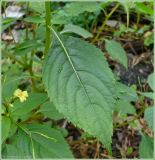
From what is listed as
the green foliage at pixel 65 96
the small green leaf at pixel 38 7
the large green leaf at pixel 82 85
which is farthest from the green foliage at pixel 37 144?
the small green leaf at pixel 38 7

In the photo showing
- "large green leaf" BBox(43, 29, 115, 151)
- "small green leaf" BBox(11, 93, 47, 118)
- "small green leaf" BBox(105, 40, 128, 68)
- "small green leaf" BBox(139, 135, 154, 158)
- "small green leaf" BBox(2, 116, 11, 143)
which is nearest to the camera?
"large green leaf" BBox(43, 29, 115, 151)

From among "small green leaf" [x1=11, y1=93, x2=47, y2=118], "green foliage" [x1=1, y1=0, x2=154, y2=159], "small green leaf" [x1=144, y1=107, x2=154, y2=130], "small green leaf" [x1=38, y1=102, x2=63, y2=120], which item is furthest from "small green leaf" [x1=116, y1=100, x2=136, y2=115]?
"small green leaf" [x1=11, y1=93, x2=47, y2=118]

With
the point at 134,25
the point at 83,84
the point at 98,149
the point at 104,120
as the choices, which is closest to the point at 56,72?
the point at 83,84

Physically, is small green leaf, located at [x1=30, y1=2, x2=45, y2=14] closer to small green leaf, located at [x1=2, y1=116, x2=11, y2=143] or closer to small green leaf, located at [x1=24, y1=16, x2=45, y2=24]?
small green leaf, located at [x1=24, y1=16, x2=45, y2=24]

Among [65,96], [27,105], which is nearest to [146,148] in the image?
[27,105]

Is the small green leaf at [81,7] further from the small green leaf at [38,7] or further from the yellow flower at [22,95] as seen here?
the yellow flower at [22,95]

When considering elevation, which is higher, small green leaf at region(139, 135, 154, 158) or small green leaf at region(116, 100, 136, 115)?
small green leaf at region(116, 100, 136, 115)
